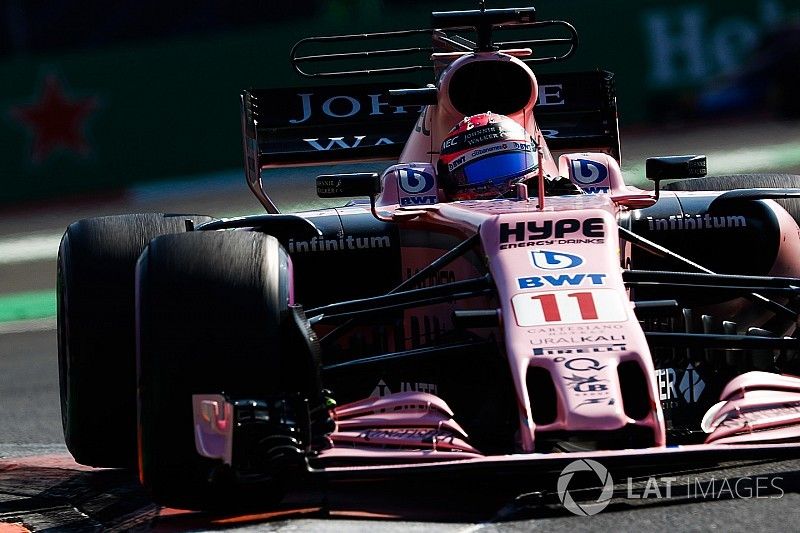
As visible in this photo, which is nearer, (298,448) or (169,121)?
(298,448)

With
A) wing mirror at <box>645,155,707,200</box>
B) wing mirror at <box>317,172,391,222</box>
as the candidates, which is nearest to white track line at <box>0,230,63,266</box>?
wing mirror at <box>317,172,391,222</box>

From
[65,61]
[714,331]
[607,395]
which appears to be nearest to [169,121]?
[65,61]

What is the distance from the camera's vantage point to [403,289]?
5703mm

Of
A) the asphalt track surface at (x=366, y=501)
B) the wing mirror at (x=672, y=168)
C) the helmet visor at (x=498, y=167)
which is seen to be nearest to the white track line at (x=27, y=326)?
the asphalt track surface at (x=366, y=501)

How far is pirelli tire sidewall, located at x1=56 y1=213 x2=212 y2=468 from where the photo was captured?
5.95 meters

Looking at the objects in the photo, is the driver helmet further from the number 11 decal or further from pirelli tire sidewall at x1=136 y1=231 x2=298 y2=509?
pirelli tire sidewall at x1=136 y1=231 x2=298 y2=509

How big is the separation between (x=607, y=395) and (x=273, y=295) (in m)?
1.08

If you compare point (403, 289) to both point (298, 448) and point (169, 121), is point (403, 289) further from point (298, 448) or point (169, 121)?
point (169, 121)

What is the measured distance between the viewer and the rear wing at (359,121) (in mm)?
8336
